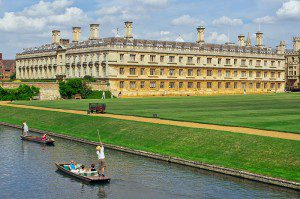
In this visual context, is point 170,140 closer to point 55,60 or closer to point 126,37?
point 126,37

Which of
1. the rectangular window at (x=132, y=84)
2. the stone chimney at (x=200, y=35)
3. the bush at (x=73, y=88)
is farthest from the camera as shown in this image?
the stone chimney at (x=200, y=35)

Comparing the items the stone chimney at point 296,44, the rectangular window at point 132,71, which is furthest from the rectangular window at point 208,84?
the stone chimney at point 296,44

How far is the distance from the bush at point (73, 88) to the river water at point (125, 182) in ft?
163

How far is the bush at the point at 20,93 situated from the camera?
275 feet

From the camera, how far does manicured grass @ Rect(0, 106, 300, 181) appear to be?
3045 cm

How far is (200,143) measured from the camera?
119 ft

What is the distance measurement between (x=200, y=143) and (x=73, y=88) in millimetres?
53368

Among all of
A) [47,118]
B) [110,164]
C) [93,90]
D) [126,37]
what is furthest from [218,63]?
[110,164]

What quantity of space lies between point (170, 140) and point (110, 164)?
6.85 meters

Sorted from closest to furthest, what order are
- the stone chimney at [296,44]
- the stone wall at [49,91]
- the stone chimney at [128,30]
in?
the stone wall at [49,91], the stone chimney at [128,30], the stone chimney at [296,44]

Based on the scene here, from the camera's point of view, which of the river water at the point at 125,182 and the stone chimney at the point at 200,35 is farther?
the stone chimney at the point at 200,35

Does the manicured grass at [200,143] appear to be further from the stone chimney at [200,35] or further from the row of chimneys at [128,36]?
the stone chimney at [200,35]

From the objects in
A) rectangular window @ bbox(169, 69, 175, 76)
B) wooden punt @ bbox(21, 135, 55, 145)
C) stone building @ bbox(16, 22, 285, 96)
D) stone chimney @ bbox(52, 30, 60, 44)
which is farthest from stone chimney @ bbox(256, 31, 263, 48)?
wooden punt @ bbox(21, 135, 55, 145)

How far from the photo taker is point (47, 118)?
55.8 metres
